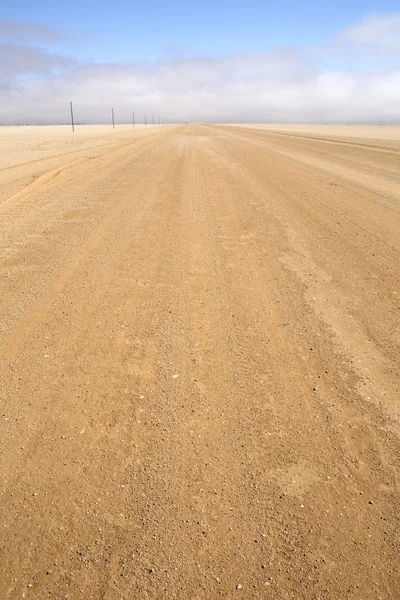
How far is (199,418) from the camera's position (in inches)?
144

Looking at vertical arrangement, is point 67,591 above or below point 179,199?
below

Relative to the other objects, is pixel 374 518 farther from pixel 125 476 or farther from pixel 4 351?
pixel 4 351

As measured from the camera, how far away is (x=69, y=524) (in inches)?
110

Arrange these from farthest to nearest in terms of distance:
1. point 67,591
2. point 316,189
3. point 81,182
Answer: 1. point 81,182
2. point 316,189
3. point 67,591

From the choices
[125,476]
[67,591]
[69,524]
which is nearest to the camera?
[67,591]

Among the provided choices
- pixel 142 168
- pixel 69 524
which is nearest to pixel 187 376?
pixel 69 524

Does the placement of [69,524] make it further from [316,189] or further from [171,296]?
[316,189]

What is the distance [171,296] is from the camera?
19.2 ft

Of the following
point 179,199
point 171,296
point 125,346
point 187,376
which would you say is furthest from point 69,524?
point 179,199

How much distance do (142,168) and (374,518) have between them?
16.5 meters

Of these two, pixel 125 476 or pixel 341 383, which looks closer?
pixel 125 476

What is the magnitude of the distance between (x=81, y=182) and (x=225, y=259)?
29.6 ft

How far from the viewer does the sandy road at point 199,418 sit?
2570 mm

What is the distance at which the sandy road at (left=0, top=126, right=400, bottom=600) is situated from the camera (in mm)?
2570
